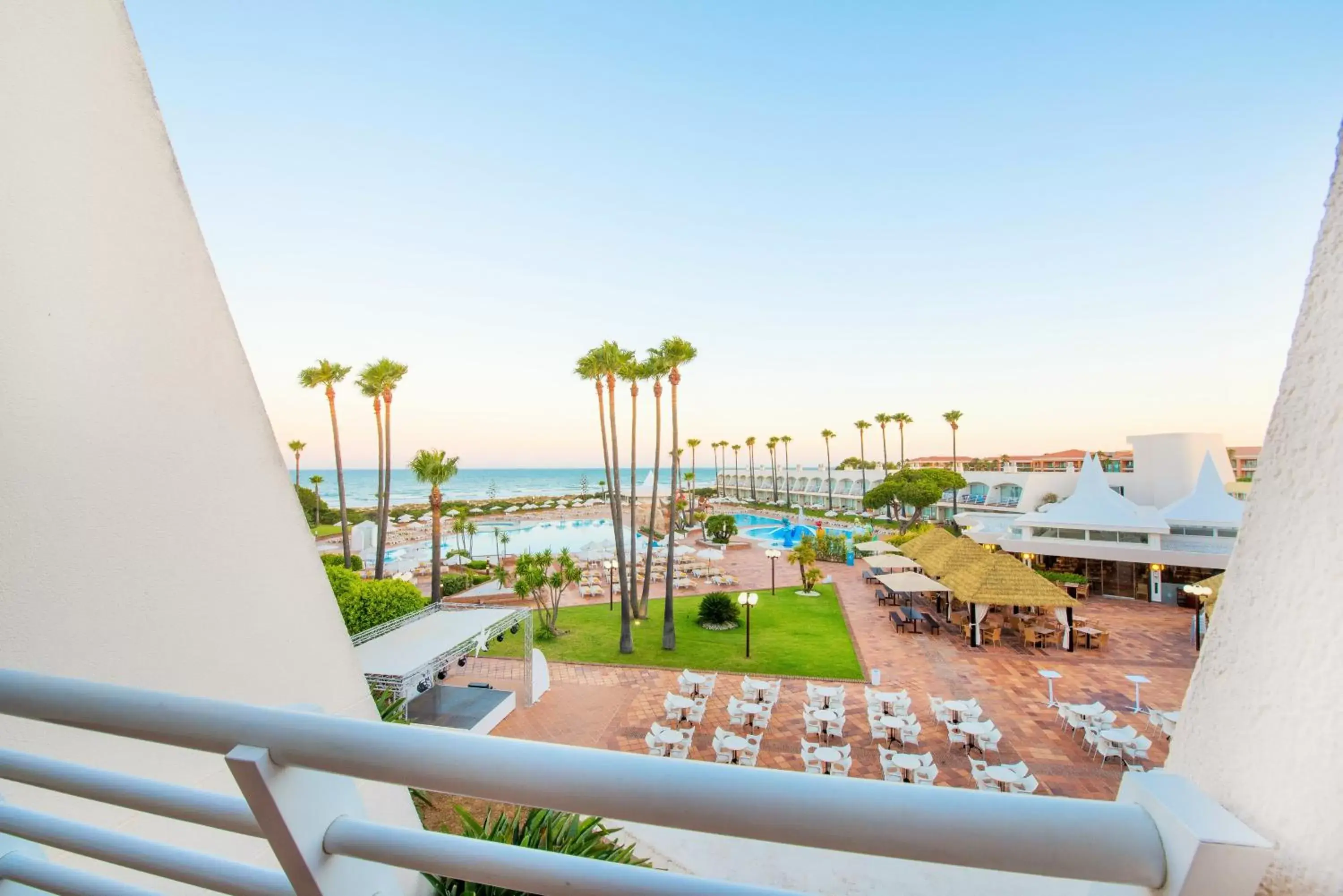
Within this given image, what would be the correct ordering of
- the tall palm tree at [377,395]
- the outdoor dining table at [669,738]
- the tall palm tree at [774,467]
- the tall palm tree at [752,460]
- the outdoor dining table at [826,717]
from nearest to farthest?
the outdoor dining table at [669,738], the outdoor dining table at [826,717], the tall palm tree at [377,395], the tall palm tree at [774,467], the tall palm tree at [752,460]

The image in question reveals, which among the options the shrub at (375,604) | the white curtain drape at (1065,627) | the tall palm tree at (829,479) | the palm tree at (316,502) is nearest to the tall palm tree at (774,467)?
the tall palm tree at (829,479)

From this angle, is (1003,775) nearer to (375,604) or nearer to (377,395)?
(375,604)

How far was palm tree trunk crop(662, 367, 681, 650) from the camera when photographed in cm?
1546

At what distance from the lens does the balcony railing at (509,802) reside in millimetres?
540

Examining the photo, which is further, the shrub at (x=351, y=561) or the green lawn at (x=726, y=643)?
the shrub at (x=351, y=561)

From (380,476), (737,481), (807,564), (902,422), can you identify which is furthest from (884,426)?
(380,476)

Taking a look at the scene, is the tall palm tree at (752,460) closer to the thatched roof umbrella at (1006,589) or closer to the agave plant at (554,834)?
the thatched roof umbrella at (1006,589)

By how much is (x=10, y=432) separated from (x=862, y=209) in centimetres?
2055

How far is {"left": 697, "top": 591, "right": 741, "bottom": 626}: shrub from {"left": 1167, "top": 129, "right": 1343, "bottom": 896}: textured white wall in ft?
57.8

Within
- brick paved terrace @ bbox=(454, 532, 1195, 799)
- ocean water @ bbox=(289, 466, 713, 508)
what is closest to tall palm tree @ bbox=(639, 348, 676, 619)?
brick paved terrace @ bbox=(454, 532, 1195, 799)

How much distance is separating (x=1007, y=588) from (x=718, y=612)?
836cm

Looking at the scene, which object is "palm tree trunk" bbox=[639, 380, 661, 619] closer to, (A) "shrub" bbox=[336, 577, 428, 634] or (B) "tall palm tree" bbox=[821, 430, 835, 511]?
(A) "shrub" bbox=[336, 577, 428, 634]

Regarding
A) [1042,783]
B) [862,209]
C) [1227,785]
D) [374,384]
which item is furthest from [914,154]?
[374,384]

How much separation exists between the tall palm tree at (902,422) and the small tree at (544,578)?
127 feet
